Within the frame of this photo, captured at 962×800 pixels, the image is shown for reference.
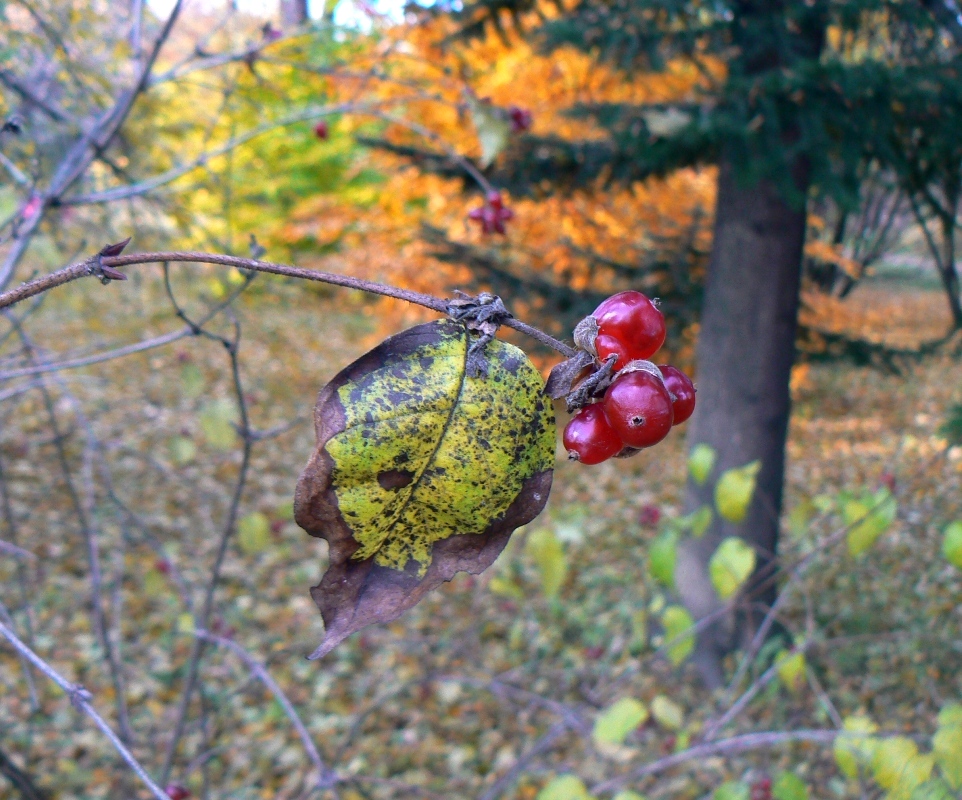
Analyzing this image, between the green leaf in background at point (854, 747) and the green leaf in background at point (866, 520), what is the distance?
1.57ft

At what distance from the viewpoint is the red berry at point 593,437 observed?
646 millimetres

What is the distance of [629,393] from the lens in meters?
0.60

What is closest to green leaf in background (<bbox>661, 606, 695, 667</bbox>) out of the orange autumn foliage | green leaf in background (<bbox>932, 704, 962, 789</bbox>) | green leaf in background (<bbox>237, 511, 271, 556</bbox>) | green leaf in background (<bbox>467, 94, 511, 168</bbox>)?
green leaf in background (<bbox>932, 704, 962, 789</bbox>)

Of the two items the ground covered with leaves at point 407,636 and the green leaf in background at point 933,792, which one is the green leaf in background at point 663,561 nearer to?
the ground covered with leaves at point 407,636

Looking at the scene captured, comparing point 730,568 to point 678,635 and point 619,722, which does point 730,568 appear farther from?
point 619,722

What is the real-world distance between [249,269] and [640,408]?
1.03 ft

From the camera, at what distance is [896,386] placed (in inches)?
388

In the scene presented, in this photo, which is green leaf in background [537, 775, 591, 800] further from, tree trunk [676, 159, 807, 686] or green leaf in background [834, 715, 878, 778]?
tree trunk [676, 159, 807, 686]

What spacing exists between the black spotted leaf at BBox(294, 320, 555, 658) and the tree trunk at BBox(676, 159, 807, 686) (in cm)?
320

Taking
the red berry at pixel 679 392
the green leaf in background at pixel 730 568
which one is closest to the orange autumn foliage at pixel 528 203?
the green leaf in background at pixel 730 568

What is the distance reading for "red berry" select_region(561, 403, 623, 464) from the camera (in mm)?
646

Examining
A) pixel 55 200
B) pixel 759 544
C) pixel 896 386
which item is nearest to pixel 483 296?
pixel 55 200

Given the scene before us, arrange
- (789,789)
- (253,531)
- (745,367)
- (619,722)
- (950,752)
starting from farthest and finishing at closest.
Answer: (745,367) → (253,531) → (619,722) → (789,789) → (950,752)

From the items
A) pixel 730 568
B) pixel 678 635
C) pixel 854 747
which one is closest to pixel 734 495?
pixel 730 568
